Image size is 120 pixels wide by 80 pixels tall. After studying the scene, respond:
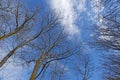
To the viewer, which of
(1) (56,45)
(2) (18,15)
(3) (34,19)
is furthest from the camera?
(1) (56,45)

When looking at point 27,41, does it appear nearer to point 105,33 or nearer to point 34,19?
point 34,19

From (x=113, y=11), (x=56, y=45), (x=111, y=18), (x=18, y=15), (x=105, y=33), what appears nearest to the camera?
(x=113, y=11)

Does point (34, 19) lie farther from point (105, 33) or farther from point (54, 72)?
point (54, 72)

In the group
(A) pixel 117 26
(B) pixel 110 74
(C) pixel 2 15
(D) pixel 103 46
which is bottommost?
(B) pixel 110 74

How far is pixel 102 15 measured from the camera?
11.4 meters

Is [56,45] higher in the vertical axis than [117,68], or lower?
higher

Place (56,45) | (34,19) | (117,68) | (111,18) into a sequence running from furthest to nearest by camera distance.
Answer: (56,45) → (34,19) → (117,68) → (111,18)

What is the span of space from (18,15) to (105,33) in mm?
7429

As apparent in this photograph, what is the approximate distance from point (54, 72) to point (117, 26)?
68.6 ft

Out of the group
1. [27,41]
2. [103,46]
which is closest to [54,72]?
[27,41]

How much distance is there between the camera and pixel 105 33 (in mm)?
12312

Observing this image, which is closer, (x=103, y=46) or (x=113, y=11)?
(x=113, y=11)

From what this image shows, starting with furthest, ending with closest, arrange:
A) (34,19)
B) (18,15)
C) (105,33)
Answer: (34,19) < (18,15) < (105,33)

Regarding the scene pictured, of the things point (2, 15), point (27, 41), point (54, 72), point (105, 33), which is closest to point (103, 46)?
point (105, 33)
